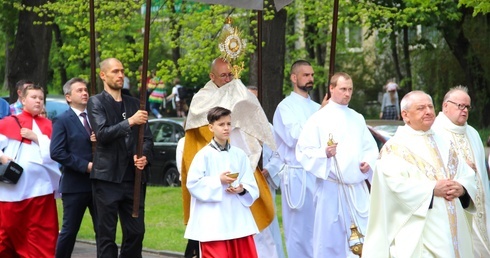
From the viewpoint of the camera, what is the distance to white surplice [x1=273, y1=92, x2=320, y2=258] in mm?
12656

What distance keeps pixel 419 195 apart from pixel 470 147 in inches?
88.9

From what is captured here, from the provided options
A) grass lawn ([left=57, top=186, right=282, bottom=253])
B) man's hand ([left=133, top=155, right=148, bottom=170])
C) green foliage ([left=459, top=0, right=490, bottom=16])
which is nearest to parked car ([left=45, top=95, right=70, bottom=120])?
grass lawn ([left=57, top=186, right=282, bottom=253])

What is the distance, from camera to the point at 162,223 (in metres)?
17.1

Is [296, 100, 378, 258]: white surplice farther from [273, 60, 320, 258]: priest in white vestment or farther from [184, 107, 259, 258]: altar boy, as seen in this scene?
[184, 107, 259, 258]: altar boy

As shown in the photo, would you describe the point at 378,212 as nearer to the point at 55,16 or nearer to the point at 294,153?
the point at 294,153

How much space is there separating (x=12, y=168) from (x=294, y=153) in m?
2.88

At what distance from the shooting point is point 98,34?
939 inches

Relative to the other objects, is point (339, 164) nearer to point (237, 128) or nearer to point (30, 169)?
point (237, 128)

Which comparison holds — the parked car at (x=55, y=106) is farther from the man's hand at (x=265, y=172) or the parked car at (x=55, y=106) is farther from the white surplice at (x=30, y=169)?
the man's hand at (x=265, y=172)

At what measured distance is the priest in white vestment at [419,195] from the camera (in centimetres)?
920

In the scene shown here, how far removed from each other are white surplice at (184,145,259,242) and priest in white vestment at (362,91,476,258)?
154 cm

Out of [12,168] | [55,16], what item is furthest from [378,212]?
[55,16]

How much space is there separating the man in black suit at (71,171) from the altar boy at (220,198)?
1.59m

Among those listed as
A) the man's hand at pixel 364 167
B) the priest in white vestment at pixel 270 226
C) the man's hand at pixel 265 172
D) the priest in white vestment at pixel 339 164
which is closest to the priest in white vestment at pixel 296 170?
the priest in white vestment at pixel 270 226
